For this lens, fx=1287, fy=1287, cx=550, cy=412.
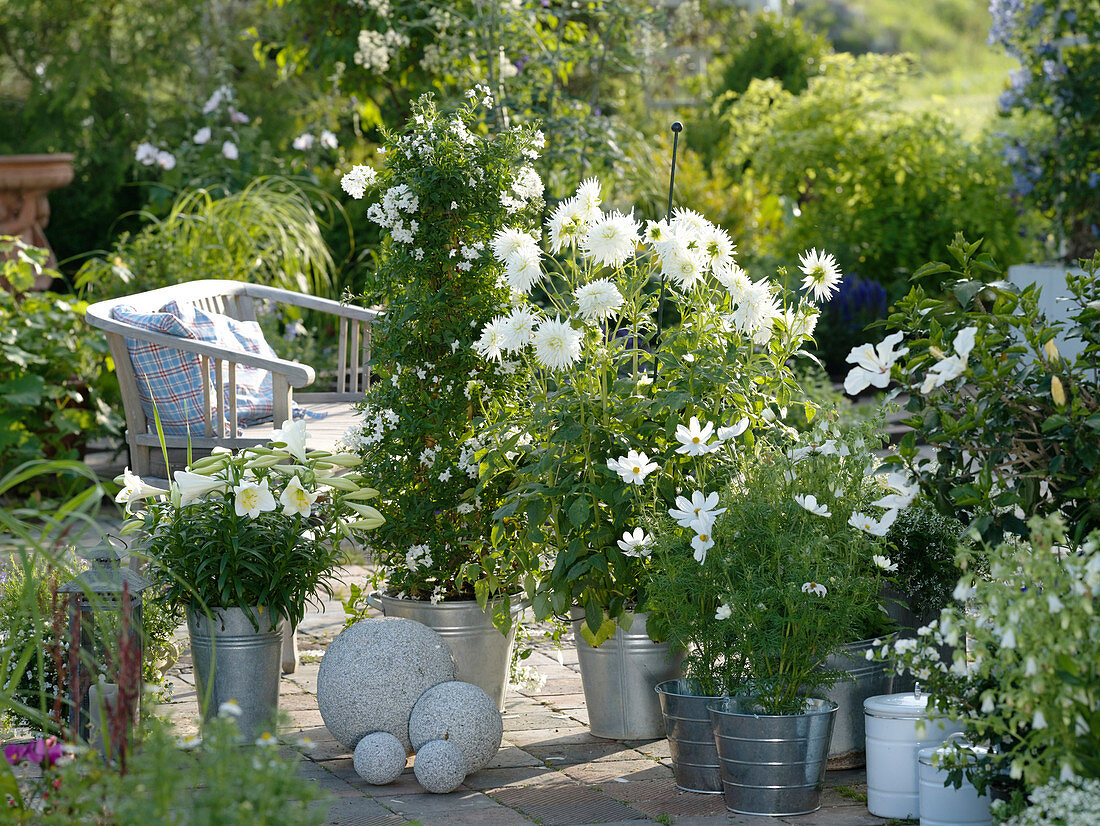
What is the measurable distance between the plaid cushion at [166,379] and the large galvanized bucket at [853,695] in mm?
2009

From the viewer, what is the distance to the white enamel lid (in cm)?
256

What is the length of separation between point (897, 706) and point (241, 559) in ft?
4.86

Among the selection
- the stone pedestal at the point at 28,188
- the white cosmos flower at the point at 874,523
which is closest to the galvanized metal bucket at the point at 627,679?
the white cosmos flower at the point at 874,523

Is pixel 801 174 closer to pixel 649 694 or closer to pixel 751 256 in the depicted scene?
pixel 751 256

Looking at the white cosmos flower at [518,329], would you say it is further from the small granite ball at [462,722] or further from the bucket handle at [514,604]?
the small granite ball at [462,722]

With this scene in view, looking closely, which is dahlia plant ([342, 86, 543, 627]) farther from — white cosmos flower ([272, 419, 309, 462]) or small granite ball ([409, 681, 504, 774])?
small granite ball ([409, 681, 504, 774])

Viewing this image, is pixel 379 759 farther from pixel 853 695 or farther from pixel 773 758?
pixel 853 695

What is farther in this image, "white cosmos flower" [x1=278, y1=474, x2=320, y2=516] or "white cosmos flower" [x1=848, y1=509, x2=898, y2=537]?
"white cosmos flower" [x1=278, y1=474, x2=320, y2=516]

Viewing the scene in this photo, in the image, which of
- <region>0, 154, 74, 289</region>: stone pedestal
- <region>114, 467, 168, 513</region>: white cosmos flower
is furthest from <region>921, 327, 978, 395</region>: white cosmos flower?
<region>0, 154, 74, 289</region>: stone pedestal

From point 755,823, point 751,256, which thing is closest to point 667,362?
point 755,823

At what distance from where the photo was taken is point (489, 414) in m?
3.19

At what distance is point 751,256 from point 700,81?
382 centimetres

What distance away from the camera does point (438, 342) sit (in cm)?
318

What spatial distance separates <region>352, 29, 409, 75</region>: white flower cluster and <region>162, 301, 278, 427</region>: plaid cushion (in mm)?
2259
